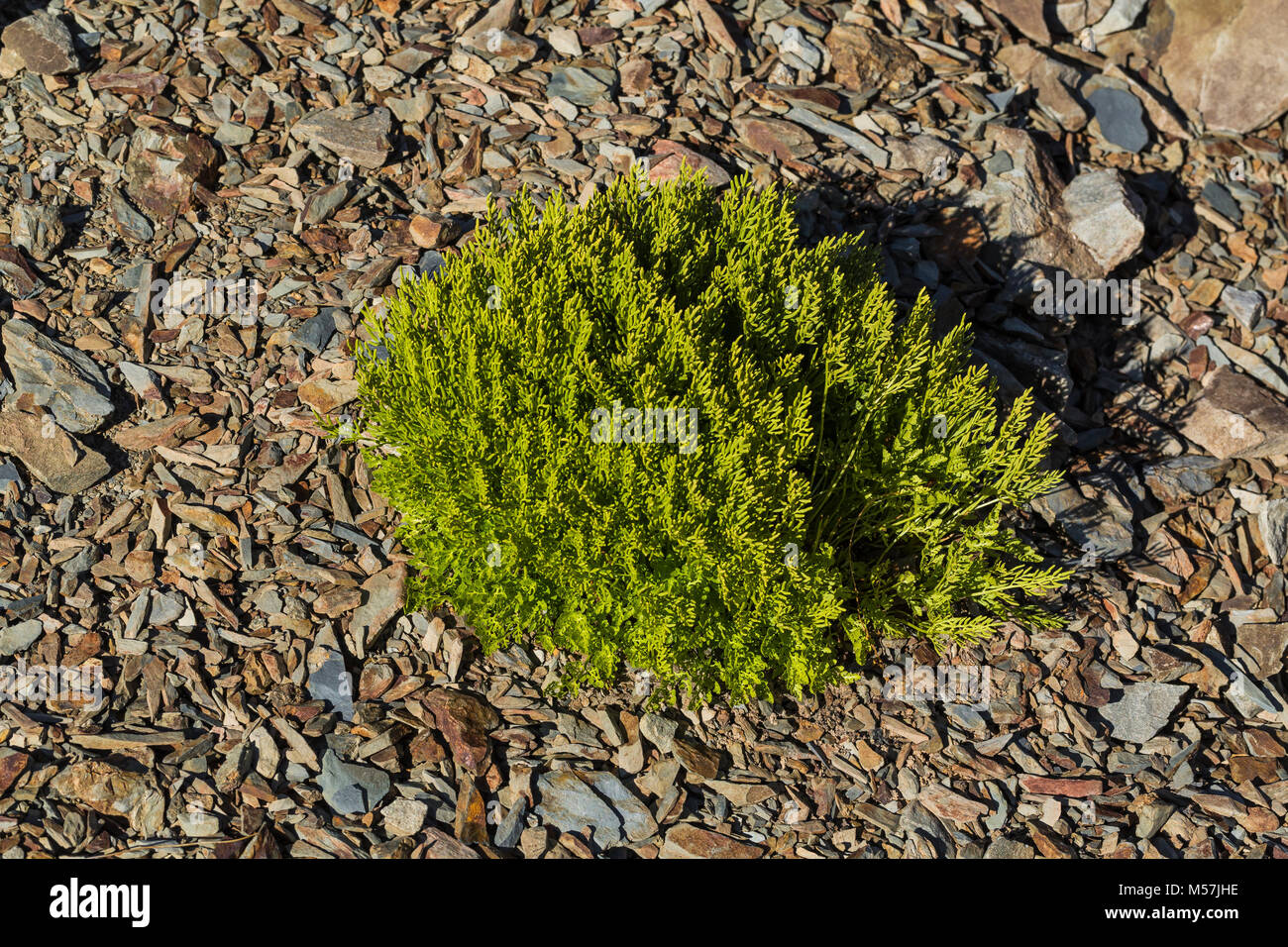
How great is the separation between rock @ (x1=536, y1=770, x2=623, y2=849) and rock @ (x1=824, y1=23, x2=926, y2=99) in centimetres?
587

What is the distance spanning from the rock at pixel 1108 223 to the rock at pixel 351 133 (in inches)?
201

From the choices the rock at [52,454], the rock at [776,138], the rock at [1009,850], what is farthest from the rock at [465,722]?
the rock at [776,138]

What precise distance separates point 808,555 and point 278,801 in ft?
9.38

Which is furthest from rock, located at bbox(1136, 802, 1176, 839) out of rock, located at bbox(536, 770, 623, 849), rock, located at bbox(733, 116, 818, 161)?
rock, located at bbox(733, 116, 818, 161)

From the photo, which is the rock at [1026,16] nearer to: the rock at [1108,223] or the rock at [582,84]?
the rock at [1108,223]

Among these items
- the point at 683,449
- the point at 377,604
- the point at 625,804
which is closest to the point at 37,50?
the point at 377,604

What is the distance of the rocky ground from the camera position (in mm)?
5453

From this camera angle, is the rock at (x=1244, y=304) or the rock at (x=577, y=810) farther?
the rock at (x=1244, y=304)

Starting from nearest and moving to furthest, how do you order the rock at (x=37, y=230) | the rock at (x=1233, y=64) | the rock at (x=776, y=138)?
the rock at (x=37, y=230) < the rock at (x=776, y=138) < the rock at (x=1233, y=64)

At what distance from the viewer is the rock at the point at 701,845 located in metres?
5.31

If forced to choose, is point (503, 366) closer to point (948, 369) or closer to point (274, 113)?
point (948, 369)

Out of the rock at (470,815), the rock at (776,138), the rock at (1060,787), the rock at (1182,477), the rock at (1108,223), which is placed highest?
the rock at (776,138)

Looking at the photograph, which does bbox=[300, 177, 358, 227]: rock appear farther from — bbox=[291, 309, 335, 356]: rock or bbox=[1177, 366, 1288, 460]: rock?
bbox=[1177, 366, 1288, 460]: rock

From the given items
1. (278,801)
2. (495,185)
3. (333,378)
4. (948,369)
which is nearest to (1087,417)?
(948,369)
